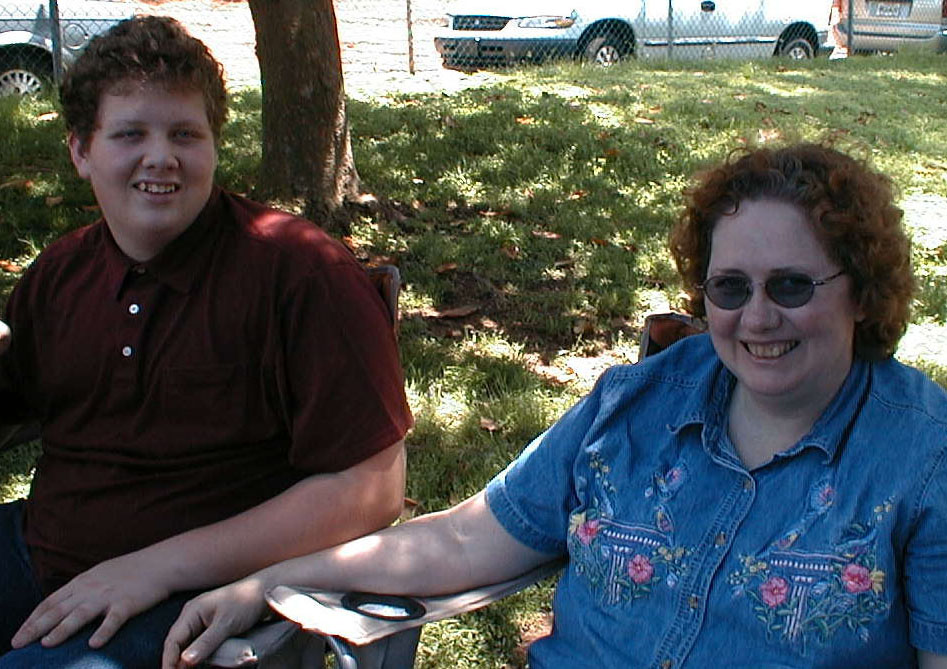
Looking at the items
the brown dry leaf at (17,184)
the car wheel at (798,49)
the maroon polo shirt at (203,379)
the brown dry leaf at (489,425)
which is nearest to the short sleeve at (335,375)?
the maroon polo shirt at (203,379)

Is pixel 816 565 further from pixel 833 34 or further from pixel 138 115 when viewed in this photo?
pixel 833 34

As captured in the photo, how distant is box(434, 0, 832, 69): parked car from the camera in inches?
487

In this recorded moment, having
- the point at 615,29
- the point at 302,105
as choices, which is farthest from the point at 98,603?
the point at 615,29

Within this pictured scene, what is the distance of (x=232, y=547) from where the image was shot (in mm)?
2354

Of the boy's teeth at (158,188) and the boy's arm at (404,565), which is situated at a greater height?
the boy's teeth at (158,188)

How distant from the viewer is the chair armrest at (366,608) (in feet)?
6.96

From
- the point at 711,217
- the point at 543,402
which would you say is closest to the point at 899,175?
the point at 543,402

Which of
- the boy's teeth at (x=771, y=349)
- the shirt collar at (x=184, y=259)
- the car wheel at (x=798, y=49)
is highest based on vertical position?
the car wheel at (x=798, y=49)

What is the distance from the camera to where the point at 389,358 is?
2.43 meters

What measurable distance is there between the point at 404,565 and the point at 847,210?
1053 mm

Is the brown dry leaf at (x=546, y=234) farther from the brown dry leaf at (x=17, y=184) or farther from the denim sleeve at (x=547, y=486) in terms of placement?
the denim sleeve at (x=547, y=486)

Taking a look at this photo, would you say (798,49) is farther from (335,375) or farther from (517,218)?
(335,375)

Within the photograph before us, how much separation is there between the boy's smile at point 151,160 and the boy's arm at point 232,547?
1.99ft

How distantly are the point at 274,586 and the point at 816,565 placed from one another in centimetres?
97
